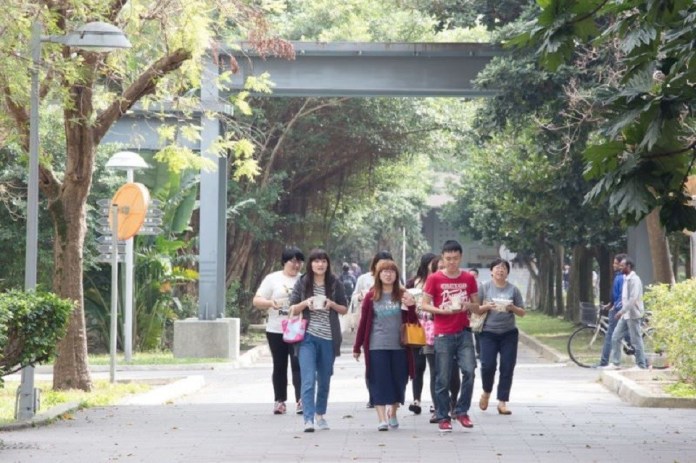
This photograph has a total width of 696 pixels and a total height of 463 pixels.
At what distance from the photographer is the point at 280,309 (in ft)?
51.4

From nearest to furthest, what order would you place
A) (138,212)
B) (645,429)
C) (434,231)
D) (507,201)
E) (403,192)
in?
(645,429) < (138,212) < (507,201) < (403,192) < (434,231)

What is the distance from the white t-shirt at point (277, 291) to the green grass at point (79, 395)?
2.76 metres

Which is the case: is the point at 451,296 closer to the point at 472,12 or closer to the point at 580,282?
the point at 472,12

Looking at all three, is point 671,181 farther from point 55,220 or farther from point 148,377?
point 148,377

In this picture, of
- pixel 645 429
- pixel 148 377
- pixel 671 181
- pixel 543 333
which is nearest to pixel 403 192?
pixel 543 333

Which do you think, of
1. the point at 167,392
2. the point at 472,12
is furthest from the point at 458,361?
the point at 472,12

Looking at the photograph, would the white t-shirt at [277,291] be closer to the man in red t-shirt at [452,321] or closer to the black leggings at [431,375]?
the black leggings at [431,375]

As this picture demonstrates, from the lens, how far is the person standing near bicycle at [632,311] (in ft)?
77.6

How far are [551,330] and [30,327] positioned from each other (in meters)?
29.5

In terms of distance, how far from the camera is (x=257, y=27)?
18.9m

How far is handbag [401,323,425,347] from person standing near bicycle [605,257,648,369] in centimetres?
984

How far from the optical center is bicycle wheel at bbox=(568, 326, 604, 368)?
26.5m

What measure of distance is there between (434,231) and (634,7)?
297 feet

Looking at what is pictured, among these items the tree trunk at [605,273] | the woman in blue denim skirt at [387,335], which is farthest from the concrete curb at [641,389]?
the tree trunk at [605,273]
